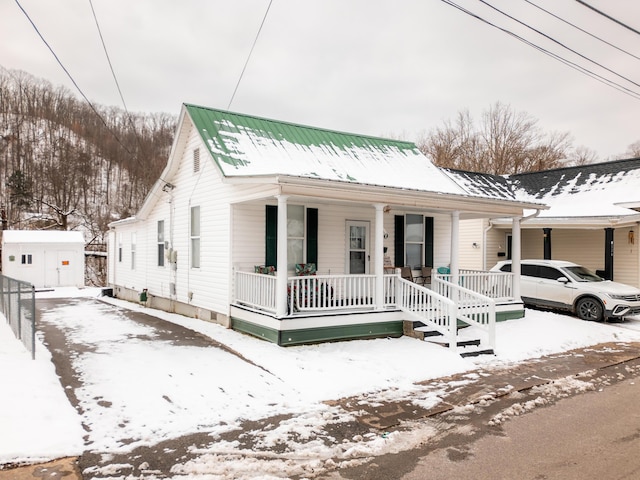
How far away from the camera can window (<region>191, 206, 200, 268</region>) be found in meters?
11.8

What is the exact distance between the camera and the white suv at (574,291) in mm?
12094

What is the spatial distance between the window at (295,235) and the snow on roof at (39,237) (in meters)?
19.2

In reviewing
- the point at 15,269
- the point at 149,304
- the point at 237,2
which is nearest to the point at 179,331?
the point at 149,304

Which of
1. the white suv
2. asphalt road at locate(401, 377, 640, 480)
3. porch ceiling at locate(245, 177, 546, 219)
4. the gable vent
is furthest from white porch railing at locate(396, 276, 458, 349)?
the gable vent

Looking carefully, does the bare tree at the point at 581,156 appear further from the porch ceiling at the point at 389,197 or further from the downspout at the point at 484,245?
the porch ceiling at the point at 389,197

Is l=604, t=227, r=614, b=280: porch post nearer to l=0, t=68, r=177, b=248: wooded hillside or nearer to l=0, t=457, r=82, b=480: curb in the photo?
l=0, t=457, r=82, b=480: curb

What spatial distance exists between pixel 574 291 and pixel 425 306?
591cm

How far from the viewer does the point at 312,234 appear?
10.9 m

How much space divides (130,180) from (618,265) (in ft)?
159

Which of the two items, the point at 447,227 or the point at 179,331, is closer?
the point at 179,331

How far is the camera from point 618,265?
15711 millimetres

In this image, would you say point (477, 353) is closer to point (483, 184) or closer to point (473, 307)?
point (473, 307)

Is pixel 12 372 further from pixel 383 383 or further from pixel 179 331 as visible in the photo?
pixel 383 383

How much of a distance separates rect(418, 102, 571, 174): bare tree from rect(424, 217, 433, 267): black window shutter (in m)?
24.3
